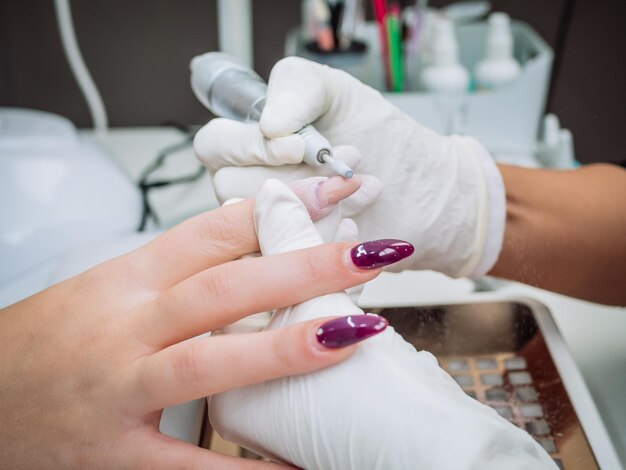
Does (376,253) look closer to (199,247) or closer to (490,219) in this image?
(199,247)

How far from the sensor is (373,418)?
0.26 meters

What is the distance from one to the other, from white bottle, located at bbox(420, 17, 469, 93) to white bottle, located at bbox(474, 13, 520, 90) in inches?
1.2

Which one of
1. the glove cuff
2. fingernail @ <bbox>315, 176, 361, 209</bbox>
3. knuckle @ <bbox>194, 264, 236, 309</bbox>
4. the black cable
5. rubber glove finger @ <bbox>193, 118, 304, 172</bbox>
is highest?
rubber glove finger @ <bbox>193, 118, 304, 172</bbox>

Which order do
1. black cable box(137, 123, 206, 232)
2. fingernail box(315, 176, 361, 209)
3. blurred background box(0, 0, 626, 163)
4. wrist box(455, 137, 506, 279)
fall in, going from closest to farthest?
fingernail box(315, 176, 361, 209), wrist box(455, 137, 506, 279), black cable box(137, 123, 206, 232), blurred background box(0, 0, 626, 163)

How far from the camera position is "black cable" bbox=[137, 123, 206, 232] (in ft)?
2.35

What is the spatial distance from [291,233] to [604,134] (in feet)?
0.98

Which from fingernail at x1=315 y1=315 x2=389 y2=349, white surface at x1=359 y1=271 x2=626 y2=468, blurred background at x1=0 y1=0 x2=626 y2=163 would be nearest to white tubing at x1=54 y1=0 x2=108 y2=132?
blurred background at x1=0 y1=0 x2=626 y2=163

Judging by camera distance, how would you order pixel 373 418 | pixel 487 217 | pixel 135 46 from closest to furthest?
pixel 373 418 → pixel 487 217 → pixel 135 46

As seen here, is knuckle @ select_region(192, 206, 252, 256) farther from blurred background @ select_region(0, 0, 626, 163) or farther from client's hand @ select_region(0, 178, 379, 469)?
blurred background @ select_region(0, 0, 626, 163)

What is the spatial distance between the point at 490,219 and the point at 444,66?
331 millimetres

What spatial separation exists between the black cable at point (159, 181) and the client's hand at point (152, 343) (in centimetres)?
35

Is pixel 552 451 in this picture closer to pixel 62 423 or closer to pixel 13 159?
pixel 62 423

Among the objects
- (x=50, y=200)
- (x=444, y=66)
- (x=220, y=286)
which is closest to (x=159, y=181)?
(x=50, y=200)

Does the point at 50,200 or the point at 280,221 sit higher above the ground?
the point at 280,221
